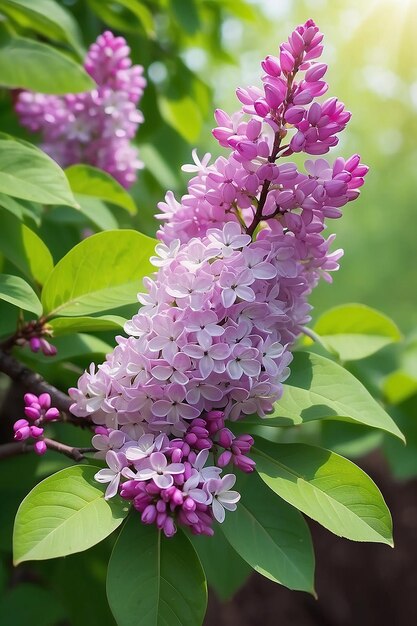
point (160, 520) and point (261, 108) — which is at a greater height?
point (261, 108)

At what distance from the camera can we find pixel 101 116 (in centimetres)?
195

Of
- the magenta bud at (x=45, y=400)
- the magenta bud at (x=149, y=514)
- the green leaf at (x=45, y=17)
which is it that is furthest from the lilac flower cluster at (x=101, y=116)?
the magenta bud at (x=149, y=514)

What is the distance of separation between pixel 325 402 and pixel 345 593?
12.7 ft

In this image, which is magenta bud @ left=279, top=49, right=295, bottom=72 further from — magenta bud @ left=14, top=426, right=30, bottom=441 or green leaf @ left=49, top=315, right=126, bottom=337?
magenta bud @ left=14, top=426, right=30, bottom=441

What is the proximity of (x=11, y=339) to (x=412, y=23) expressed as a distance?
14.0ft

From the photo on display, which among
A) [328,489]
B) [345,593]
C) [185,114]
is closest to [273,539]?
[328,489]

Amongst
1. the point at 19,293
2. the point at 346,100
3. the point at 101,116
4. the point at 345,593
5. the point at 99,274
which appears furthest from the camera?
the point at 346,100

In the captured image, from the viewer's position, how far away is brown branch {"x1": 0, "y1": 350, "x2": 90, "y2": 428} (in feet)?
4.22

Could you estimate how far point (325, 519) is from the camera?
3.64ft

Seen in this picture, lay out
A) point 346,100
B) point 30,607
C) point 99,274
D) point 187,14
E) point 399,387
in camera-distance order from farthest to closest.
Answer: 1. point 346,100
2. point 187,14
3. point 399,387
4. point 30,607
5. point 99,274

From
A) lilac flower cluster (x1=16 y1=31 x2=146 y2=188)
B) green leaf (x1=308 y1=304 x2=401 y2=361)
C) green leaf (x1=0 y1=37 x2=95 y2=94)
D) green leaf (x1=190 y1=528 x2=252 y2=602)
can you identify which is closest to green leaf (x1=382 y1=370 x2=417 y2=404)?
green leaf (x1=308 y1=304 x2=401 y2=361)

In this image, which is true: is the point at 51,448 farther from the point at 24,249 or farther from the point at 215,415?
the point at 24,249

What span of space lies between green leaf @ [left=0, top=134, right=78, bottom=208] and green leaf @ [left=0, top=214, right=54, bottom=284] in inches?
4.3

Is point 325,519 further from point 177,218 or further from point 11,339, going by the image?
point 11,339
